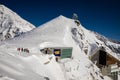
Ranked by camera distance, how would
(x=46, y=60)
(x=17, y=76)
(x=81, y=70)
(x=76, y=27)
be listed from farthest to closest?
(x=76, y=27) < (x=81, y=70) < (x=46, y=60) < (x=17, y=76)

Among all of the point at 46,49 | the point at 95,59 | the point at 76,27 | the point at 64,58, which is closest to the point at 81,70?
the point at 64,58

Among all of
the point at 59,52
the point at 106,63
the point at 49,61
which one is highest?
the point at 59,52

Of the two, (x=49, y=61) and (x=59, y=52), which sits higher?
(x=59, y=52)

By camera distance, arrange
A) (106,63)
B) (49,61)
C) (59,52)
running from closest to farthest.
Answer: (49,61) → (59,52) → (106,63)

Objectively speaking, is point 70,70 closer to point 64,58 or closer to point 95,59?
point 64,58

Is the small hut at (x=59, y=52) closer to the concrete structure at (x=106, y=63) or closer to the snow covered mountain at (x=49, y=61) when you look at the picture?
the snow covered mountain at (x=49, y=61)

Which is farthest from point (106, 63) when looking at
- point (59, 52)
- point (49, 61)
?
point (49, 61)

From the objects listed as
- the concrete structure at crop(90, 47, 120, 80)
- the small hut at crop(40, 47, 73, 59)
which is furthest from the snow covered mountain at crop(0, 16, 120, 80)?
the concrete structure at crop(90, 47, 120, 80)

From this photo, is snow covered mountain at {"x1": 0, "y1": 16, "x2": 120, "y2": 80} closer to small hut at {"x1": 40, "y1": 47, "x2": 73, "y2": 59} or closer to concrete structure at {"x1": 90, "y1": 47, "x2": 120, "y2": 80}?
small hut at {"x1": 40, "y1": 47, "x2": 73, "y2": 59}

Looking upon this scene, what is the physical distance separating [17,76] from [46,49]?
1302 cm

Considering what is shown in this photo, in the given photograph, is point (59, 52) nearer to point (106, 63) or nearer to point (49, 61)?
point (49, 61)

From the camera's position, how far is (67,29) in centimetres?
3975

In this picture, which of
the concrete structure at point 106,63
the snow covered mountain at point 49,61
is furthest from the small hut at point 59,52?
the concrete structure at point 106,63

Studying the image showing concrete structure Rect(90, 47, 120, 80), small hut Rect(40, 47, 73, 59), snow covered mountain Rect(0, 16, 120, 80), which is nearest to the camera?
snow covered mountain Rect(0, 16, 120, 80)
